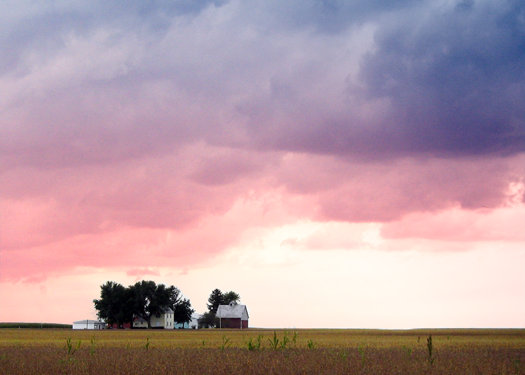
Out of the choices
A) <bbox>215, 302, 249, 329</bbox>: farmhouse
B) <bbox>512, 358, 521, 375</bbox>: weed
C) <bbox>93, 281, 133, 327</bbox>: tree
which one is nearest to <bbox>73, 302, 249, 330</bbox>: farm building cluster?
<bbox>215, 302, 249, 329</bbox>: farmhouse

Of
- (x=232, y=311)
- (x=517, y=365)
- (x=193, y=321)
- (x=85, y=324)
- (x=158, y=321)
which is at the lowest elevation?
(x=85, y=324)

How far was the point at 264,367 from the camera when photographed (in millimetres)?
21391

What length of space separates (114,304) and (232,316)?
3644cm

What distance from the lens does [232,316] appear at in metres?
172

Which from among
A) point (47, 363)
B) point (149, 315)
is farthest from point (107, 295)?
point (47, 363)

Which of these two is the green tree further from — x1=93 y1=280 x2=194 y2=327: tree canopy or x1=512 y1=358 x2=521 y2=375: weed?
x1=512 y1=358 x2=521 y2=375: weed

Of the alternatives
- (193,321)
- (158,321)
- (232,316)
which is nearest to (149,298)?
(158,321)

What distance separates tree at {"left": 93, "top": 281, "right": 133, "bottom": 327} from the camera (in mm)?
150750

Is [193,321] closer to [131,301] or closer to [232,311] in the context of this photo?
[232,311]

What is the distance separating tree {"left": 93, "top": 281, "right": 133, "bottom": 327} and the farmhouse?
30.0 m

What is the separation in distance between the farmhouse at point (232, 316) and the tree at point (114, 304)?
30002 mm

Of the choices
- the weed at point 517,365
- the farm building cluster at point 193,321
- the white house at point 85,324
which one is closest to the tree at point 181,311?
the farm building cluster at point 193,321

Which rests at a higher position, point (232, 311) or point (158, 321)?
point (232, 311)

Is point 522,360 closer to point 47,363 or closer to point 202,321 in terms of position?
point 47,363
